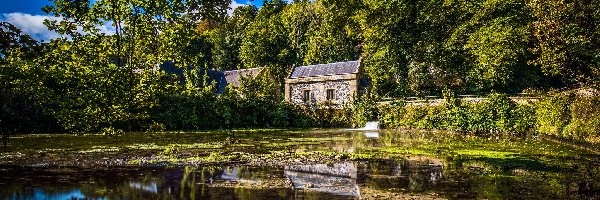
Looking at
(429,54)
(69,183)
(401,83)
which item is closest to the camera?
(69,183)

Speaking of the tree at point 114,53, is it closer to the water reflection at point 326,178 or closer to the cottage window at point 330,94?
the water reflection at point 326,178

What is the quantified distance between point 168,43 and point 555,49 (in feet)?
56.1

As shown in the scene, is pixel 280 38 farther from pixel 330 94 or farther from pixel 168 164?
pixel 168 164

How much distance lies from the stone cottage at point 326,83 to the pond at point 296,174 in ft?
85.9

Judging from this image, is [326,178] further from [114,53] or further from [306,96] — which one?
[306,96]

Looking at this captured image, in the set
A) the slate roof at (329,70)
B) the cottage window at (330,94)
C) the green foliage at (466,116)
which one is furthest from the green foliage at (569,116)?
the cottage window at (330,94)

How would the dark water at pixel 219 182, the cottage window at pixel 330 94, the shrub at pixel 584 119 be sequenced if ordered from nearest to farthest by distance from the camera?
1. the dark water at pixel 219 182
2. the shrub at pixel 584 119
3. the cottage window at pixel 330 94

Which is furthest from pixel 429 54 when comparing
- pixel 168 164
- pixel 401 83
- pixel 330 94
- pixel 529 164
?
pixel 168 164

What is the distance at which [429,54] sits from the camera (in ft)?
117

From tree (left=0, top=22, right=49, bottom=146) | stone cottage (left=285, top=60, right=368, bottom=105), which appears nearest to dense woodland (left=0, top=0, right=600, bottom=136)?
tree (left=0, top=22, right=49, bottom=146)

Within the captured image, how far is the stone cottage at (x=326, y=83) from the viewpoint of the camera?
39281mm

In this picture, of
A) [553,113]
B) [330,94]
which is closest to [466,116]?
[553,113]

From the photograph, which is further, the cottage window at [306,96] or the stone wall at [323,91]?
the cottage window at [306,96]

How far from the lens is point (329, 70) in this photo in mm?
41344
